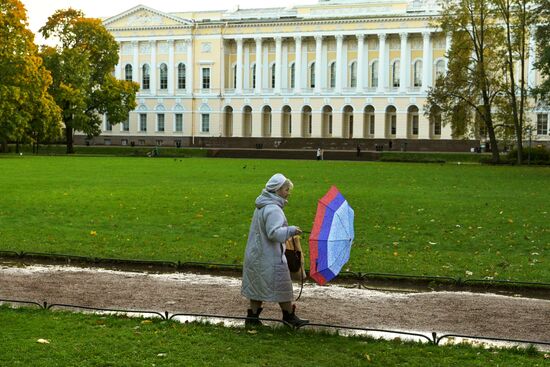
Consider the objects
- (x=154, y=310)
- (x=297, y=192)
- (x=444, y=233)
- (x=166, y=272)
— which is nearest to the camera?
(x=154, y=310)

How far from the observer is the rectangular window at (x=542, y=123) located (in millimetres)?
87812

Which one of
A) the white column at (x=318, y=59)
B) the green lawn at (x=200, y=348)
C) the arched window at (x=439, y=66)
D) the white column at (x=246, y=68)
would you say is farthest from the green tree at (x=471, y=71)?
the green lawn at (x=200, y=348)

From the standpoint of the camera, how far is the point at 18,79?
57281 millimetres

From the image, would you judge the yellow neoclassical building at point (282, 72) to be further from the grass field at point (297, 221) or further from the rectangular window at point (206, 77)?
the grass field at point (297, 221)

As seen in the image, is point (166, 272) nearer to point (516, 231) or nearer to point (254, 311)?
point (254, 311)

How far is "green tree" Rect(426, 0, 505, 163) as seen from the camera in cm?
5812

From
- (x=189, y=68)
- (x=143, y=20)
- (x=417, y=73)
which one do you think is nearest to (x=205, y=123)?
(x=189, y=68)

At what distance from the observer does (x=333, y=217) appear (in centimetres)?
908

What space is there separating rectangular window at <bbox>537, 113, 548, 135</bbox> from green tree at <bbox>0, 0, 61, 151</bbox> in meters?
50.8

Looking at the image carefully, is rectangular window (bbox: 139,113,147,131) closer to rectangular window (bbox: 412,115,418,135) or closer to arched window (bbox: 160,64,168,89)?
arched window (bbox: 160,64,168,89)

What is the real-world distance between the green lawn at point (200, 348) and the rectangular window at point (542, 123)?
8341 cm

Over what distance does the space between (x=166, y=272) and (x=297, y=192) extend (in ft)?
48.2

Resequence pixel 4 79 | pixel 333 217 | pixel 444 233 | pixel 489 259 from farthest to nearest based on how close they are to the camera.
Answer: pixel 4 79 → pixel 444 233 → pixel 489 259 → pixel 333 217

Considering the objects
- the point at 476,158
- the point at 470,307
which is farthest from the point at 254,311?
the point at 476,158
